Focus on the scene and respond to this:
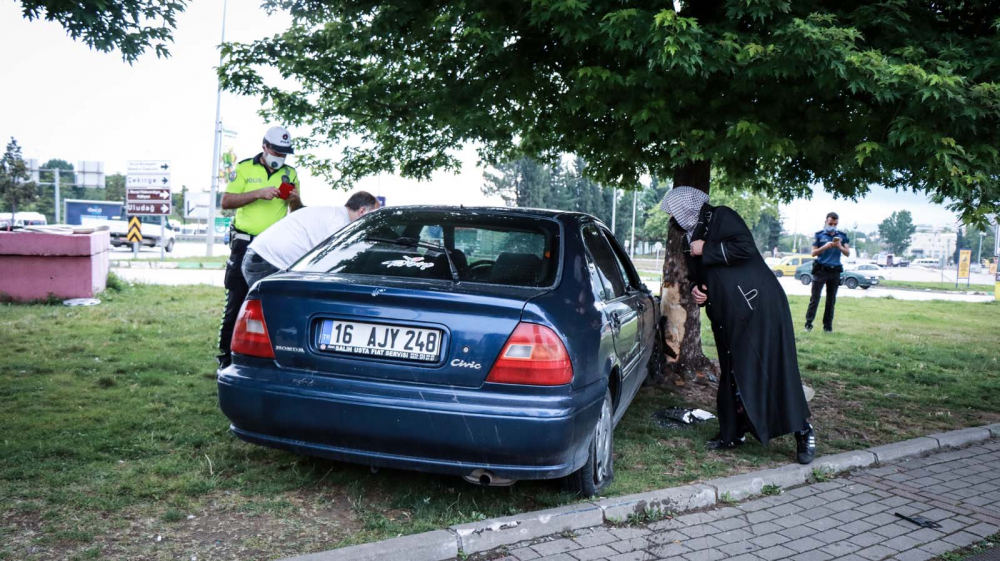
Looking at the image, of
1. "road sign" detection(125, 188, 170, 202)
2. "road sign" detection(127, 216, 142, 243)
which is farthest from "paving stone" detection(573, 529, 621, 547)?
"road sign" detection(127, 216, 142, 243)

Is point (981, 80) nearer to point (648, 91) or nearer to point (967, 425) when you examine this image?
point (648, 91)

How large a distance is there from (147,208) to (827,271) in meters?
22.5

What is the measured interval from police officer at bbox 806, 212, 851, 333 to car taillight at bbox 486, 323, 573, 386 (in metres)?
10.3

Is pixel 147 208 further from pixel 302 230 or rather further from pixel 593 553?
pixel 593 553

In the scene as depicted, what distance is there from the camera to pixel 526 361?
3.48 m

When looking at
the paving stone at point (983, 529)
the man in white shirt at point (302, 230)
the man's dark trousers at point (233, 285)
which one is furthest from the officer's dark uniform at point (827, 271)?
the man's dark trousers at point (233, 285)

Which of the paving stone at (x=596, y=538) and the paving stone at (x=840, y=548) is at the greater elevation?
the paving stone at (x=596, y=538)

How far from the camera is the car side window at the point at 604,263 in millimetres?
4570

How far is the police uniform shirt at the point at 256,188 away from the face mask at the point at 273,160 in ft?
0.14

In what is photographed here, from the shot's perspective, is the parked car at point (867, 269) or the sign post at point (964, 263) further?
the sign post at point (964, 263)

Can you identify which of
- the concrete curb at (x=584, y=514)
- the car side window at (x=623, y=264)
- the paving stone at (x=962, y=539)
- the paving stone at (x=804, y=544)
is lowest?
the paving stone at (x=962, y=539)

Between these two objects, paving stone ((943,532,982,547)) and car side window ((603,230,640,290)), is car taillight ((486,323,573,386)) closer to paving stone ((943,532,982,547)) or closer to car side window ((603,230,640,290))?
car side window ((603,230,640,290))

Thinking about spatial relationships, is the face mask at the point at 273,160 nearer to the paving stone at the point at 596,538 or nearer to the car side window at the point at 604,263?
the car side window at the point at 604,263

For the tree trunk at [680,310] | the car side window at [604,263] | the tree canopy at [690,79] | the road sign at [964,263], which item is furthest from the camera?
the road sign at [964,263]
